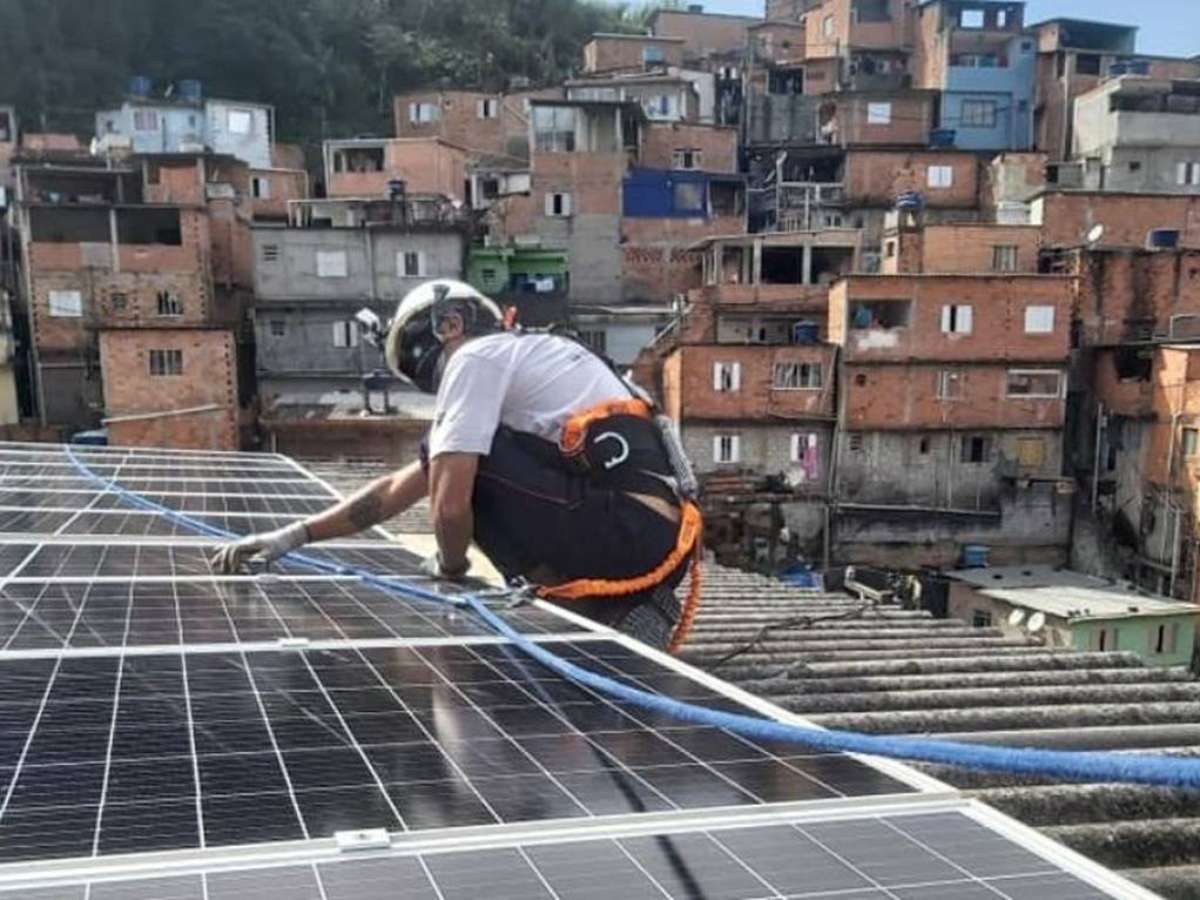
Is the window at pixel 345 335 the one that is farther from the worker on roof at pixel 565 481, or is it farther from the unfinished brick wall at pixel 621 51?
the worker on roof at pixel 565 481

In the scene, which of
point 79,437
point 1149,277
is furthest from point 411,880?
point 1149,277

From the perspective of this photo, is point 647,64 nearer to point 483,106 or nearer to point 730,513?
point 483,106

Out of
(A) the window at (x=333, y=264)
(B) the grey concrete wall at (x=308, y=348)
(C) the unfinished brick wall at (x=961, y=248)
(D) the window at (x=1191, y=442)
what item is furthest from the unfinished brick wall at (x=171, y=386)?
(D) the window at (x=1191, y=442)

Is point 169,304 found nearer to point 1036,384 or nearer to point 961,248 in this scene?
point 961,248

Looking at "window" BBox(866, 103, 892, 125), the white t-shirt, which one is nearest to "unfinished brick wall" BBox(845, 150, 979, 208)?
"window" BBox(866, 103, 892, 125)

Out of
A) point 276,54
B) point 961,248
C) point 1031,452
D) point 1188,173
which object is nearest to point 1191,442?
point 1031,452
